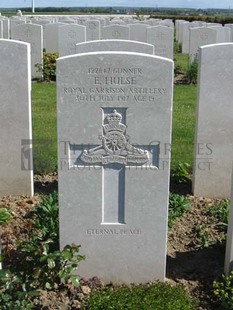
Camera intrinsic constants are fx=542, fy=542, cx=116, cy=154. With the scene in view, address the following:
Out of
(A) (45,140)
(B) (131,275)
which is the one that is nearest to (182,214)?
(B) (131,275)

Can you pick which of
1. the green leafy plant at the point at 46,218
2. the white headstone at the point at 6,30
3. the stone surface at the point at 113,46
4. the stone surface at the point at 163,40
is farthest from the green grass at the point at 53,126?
the white headstone at the point at 6,30

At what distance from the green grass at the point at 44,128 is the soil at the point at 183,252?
23.9 inches

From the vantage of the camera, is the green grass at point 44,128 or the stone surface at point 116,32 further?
the stone surface at point 116,32

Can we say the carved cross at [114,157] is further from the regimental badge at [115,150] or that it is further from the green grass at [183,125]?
the green grass at [183,125]

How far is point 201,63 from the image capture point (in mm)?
5762

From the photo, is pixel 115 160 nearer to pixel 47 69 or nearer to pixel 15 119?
pixel 15 119

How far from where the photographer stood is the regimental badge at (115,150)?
4.10 metres

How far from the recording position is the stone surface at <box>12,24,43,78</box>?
46.6 ft

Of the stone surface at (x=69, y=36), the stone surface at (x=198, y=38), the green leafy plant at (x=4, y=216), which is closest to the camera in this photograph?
the green leafy plant at (x=4, y=216)

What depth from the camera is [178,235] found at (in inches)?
208

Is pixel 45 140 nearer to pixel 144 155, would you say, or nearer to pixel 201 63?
pixel 201 63

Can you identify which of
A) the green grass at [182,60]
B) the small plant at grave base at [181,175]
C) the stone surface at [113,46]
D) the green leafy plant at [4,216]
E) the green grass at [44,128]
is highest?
the green grass at [182,60]

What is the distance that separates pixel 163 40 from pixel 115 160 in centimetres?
1124

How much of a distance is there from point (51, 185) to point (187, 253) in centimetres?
221
